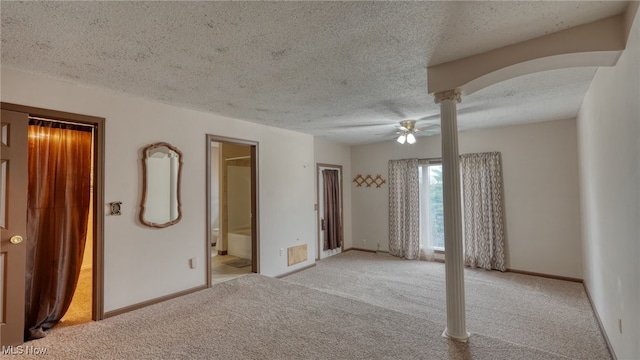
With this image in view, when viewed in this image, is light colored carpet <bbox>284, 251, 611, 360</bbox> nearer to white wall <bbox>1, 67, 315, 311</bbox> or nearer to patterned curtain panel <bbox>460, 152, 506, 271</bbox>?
patterned curtain panel <bbox>460, 152, 506, 271</bbox>

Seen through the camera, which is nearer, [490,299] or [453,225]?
[453,225]

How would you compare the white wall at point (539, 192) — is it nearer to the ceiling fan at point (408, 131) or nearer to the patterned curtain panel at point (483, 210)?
the patterned curtain panel at point (483, 210)

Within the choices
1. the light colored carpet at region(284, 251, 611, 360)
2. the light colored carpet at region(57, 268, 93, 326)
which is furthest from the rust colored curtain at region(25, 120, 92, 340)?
the light colored carpet at region(284, 251, 611, 360)

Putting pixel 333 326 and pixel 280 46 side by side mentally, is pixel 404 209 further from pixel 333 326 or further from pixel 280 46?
pixel 280 46

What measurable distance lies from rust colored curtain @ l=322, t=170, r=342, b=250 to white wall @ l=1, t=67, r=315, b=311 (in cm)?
181

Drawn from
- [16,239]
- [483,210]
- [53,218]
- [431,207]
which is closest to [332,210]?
[431,207]

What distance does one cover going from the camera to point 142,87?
2.88m

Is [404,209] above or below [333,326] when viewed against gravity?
above

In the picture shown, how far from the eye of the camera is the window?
18.9ft

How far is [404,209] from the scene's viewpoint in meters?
5.95

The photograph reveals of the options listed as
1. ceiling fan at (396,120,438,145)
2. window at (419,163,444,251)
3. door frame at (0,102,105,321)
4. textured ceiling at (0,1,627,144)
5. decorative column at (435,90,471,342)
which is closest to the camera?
textured ceiling at (0,1,627,144)

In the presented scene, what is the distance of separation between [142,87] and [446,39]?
2.79 meters

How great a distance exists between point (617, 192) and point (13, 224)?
4.76m

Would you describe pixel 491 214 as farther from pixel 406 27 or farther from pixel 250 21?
pixel 250 21
